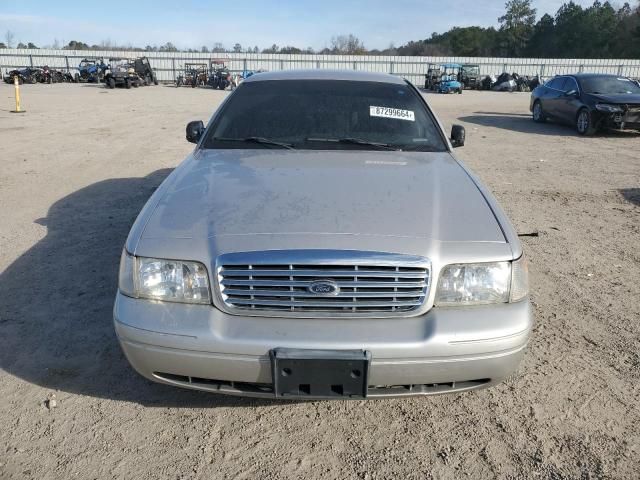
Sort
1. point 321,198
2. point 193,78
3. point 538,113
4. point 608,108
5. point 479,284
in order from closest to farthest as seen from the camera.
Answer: point 479,284
point 321,198
point 608,108
point 538,113
point 193,78

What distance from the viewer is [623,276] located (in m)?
4.15

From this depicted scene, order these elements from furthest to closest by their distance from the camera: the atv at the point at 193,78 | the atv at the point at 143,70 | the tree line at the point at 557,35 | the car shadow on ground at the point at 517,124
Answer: the tree line at the point at 557,35
the atv at the point at 193,78
the atv at the point at 143,70
the car shadow on ground at the point at 517,124

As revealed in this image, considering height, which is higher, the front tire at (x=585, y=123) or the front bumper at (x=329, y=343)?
the front tire at (x=585, y=123)

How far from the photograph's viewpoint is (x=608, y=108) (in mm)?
11688

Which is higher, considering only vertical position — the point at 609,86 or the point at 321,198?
the point at 609,86

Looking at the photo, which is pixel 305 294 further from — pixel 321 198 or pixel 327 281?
pixel 321 198

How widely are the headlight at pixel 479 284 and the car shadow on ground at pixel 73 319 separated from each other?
3.61 feet

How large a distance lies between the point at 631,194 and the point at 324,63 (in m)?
42.7

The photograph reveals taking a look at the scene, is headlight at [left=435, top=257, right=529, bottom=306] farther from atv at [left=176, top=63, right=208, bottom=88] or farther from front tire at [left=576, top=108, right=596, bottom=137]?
atv at [left=176, top=63, right=208, bottom=88]

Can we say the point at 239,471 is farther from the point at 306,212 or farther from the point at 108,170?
the point at 108,170

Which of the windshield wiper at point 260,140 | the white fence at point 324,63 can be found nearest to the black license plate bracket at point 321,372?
the windshield wiper at point 260,140

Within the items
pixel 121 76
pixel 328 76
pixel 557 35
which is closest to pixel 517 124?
pixel 328 76

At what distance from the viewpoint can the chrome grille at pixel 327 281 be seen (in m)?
2.07

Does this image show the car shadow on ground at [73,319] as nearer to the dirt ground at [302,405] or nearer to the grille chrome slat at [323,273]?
the dirt ground at [302,405]
